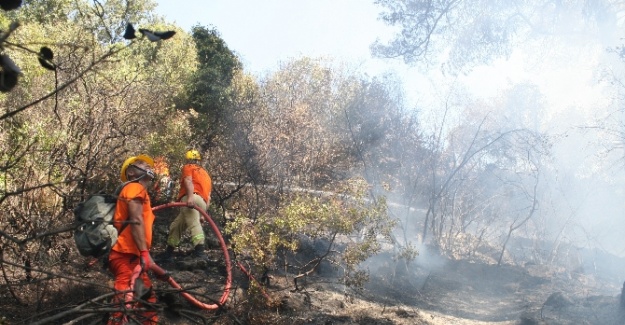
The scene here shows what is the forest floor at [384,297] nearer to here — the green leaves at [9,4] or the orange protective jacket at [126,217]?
the orange protective jacket at [126,217]

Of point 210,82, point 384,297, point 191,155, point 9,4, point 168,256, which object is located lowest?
point 384,297

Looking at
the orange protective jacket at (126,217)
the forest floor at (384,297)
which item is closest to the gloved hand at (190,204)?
the forest floor at (384,297)

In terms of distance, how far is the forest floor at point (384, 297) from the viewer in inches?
221

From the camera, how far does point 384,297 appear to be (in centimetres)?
893

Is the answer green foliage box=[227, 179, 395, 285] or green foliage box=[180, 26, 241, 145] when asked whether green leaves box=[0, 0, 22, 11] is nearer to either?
green foliage box=[227, 179, 395, 285]

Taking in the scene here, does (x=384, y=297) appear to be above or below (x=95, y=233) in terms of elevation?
below

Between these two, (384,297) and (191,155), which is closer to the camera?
(191,155)

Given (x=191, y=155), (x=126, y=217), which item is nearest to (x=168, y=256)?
(x=191, y=155)

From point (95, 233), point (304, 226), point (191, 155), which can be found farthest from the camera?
point (191, 155)

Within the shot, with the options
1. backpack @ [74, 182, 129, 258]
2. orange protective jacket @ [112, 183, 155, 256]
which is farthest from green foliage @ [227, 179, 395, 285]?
backpack @ [74, 182, 129, 258]

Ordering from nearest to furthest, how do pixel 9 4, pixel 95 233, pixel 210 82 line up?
pixel 9 4 → pixel 95 233 → pixel 210 82

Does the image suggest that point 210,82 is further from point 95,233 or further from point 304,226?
point 95,233

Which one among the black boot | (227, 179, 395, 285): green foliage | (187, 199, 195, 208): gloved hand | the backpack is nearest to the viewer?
the backpack

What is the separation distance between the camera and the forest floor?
18.4ft
